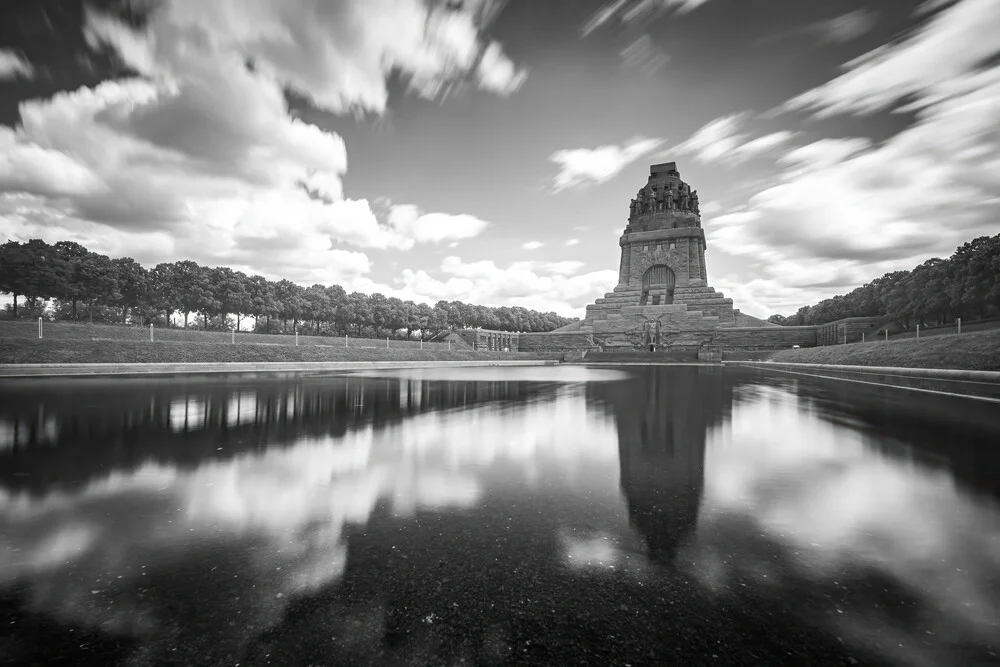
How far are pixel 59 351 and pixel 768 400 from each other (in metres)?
29.0

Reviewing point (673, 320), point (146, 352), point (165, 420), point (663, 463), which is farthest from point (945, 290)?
point (146, 352)

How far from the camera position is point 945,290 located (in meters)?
39.2

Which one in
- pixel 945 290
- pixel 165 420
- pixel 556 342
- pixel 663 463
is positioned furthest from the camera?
pixel 556 342

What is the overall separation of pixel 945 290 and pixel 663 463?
51.5 m

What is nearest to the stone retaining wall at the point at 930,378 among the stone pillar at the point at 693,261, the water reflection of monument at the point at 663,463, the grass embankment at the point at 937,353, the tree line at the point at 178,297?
the grass embankment at the point at 937,353

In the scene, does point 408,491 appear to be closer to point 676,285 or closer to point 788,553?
point 788,553

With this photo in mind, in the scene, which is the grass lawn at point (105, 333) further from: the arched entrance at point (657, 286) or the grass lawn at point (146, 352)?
the arched entrance at point (657, 286)

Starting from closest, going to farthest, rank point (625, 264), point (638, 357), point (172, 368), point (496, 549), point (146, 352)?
point (496, 549), point (172, 368), point (146, 352), point (638, 357), point (625, 264)

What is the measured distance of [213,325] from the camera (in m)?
62.5

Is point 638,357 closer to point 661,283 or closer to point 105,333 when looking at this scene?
point 661,283

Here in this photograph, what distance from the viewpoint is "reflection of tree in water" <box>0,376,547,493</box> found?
493cm

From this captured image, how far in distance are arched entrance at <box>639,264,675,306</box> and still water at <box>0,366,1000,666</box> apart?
195 feet

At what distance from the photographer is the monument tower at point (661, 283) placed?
2077 inches

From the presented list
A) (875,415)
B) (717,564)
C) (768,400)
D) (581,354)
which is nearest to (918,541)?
(717,564)
